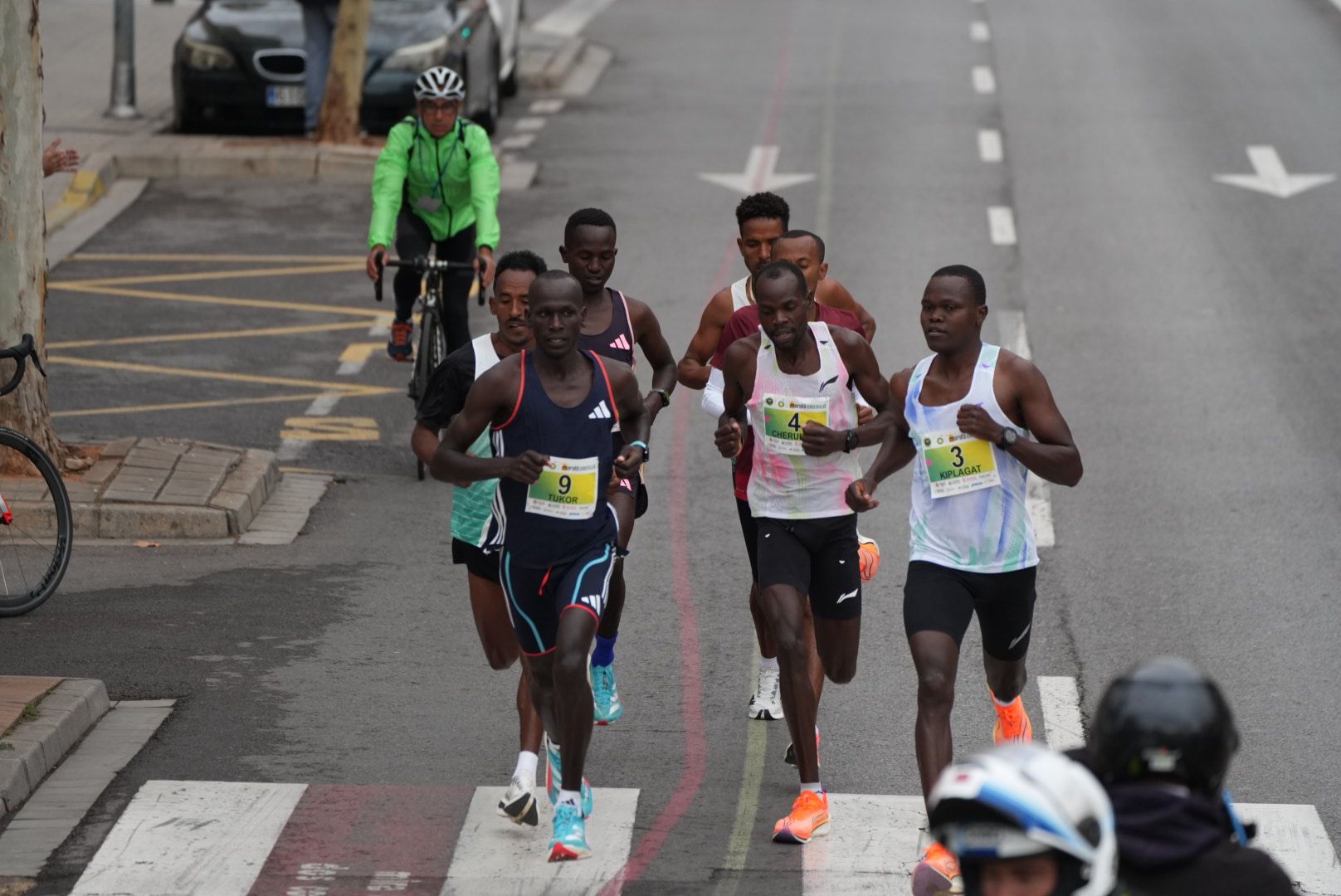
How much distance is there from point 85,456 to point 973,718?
5647mm

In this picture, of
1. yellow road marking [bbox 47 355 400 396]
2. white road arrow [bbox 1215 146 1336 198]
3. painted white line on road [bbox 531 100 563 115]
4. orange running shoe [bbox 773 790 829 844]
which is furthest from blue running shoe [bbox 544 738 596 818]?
painted white line on road [bbox 531 100 563 115]

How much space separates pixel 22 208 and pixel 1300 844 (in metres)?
7.43

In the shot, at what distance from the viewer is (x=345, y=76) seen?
2077 centimetres

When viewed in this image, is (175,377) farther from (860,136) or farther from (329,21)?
(860,136)

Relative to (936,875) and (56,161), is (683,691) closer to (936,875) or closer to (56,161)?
(936,875)

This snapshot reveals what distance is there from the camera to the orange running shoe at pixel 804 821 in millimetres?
7141

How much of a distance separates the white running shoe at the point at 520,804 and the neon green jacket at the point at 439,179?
5643mm

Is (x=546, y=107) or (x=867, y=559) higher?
(x=867, y=559)

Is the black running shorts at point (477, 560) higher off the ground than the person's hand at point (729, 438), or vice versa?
the person's hand at point (729, 438)

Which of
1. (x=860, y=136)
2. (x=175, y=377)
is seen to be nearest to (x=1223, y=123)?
(x=860, y=136)

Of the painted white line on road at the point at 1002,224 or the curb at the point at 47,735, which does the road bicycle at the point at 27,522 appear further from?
the painted white line on road at the point at 1002,224

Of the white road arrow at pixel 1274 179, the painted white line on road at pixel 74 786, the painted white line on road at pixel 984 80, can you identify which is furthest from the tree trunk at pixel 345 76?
the painted white line on road at pixel 74 786

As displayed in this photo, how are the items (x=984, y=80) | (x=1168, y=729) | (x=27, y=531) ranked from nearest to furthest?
(x=1168, y=729) → (x=27, y=531) → (x=984, y=80)

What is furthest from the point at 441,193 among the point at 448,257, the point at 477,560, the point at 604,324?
the point at 477,560
